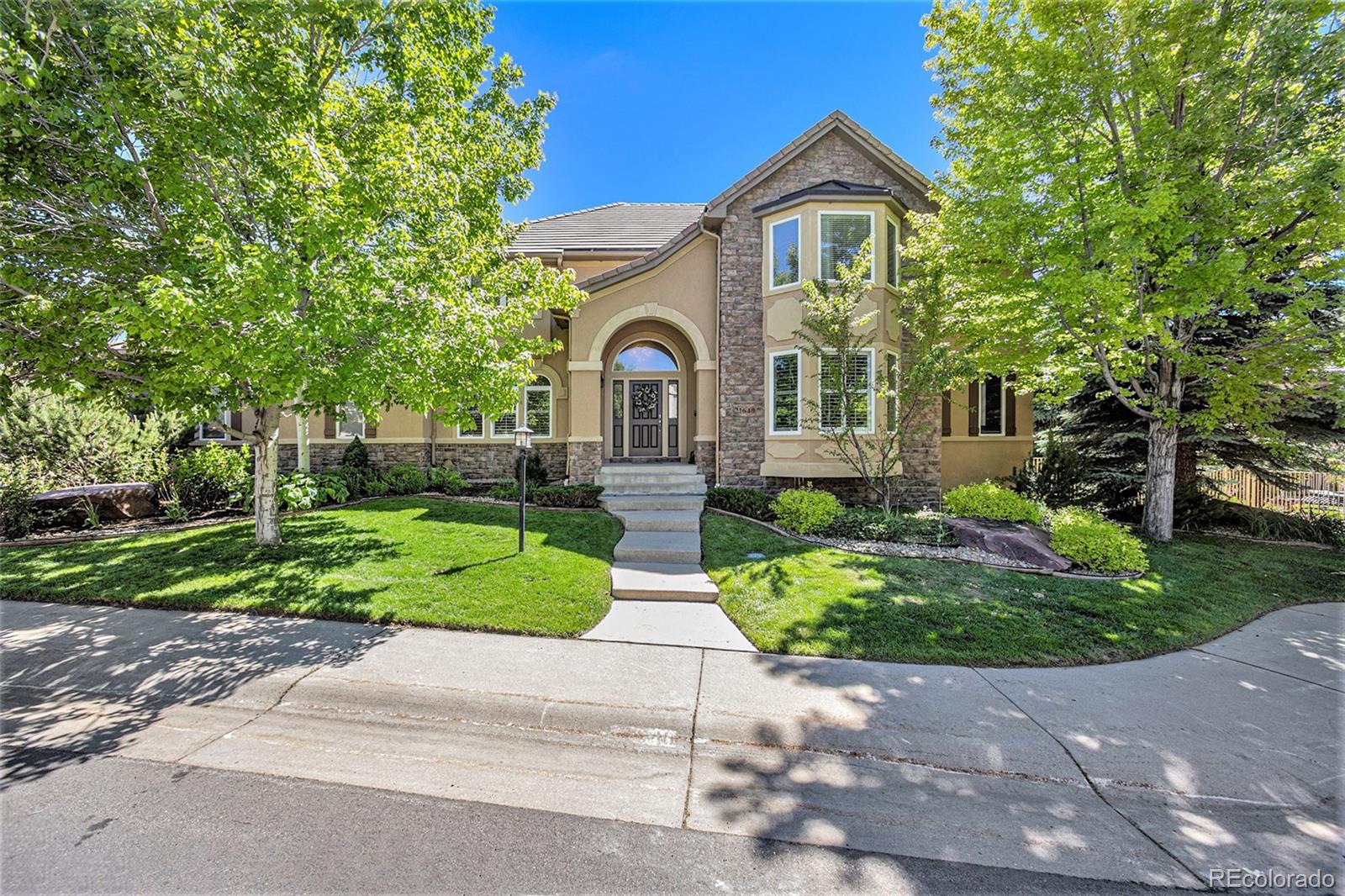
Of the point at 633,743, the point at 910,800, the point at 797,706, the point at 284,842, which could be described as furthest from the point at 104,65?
the point at 910,800

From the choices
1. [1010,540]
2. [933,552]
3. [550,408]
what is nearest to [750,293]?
[550,408]

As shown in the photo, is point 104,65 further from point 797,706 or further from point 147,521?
point 797,706

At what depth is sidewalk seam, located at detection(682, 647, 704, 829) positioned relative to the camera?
A: 2703 millimetres

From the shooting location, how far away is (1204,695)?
3959mm

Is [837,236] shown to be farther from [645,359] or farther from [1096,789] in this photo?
[1096,789]

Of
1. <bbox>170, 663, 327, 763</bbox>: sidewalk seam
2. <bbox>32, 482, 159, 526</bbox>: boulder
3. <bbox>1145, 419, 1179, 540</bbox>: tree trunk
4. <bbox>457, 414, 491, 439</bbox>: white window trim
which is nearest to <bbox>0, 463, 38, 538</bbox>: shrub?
<bbox>32, 482, 159, 526</bbox>: boulder

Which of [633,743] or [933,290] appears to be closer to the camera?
[633,743]

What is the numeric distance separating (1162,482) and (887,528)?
17.6 ft

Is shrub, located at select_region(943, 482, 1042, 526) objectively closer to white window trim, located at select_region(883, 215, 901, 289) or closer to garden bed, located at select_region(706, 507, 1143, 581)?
garden bed, located at select_region(706, 507, 1143, 581)

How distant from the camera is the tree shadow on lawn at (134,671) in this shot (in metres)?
3.26

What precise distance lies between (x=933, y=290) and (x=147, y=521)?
49.0 ft

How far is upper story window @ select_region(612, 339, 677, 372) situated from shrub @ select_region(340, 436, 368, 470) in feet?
22.6

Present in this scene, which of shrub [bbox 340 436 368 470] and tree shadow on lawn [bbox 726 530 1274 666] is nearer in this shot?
tree shadow on lawn [bbox 726 530 1274 666]

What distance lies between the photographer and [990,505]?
8812mm
